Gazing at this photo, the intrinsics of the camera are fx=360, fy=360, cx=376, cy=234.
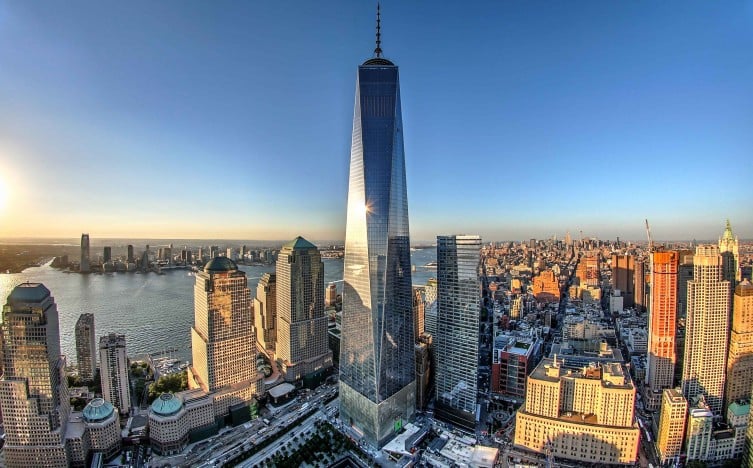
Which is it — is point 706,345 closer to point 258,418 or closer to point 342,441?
point 342,441

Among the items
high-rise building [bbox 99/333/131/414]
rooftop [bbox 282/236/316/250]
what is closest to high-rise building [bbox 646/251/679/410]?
rooftop [bbox 282/236/316/250]

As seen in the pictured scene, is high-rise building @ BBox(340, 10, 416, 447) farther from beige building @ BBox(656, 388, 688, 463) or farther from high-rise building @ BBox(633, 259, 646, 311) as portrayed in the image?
high-rise building @ BBox(633, 259, 646, 311)

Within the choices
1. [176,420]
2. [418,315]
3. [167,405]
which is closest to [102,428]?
[167,405]

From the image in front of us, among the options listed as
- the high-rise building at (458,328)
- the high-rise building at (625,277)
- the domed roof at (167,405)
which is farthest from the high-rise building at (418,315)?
the high-rise building at (625,277)

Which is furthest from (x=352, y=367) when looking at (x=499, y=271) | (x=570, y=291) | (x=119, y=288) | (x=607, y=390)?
(x=499, y=271)

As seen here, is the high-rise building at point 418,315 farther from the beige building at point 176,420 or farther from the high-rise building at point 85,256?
the high-rise building at point 85,256

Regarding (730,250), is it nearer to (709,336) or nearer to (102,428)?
(709,336)

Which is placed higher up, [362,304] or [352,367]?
[362,304]
